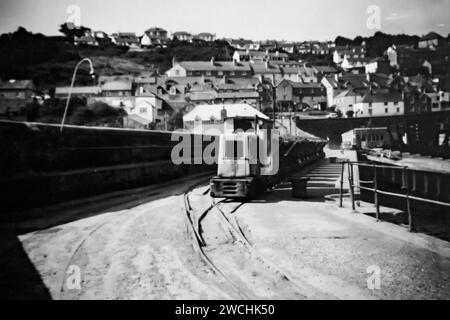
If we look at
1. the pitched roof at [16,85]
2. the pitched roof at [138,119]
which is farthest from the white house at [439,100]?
the pitched roof at [16,85]

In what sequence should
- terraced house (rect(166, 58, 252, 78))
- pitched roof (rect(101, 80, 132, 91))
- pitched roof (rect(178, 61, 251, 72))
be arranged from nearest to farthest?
pitched roof (rect(101, 80, 132, 91)) < terraced house (rect(166, 58, 252, 78)) < pitched roof (rect(178, 61, 251, 72))

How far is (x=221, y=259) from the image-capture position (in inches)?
269

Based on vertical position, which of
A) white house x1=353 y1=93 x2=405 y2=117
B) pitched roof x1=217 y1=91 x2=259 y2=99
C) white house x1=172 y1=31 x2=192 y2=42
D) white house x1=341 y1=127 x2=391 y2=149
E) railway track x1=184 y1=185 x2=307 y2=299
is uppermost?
white house x1=172 y1=31 x2=192 y2=42

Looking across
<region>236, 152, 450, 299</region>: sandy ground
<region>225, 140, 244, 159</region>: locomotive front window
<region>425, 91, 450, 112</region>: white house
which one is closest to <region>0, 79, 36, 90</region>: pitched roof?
<region>225, 140, 244, 159</region>: locomotive front window

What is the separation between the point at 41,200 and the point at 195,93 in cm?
7421

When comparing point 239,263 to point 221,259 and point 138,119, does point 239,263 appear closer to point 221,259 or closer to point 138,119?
point 221,259

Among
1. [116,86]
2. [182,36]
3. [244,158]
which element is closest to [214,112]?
[116,86]

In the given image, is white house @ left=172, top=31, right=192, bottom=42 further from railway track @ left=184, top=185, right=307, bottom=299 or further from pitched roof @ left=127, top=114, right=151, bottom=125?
railway track @ left=184, top=185, right=307, bottom=299

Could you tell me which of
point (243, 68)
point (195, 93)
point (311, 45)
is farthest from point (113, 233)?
point (311, 45)

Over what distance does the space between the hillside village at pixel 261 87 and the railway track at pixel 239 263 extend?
32.7 meters

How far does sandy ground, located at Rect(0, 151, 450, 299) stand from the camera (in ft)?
17.3

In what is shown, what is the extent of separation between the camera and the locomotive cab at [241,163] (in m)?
13.6

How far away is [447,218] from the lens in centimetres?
1698

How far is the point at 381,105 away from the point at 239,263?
83.3 m
